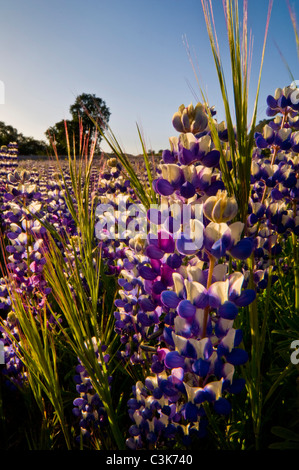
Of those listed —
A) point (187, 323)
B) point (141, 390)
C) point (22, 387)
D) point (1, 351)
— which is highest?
point (187, 323)

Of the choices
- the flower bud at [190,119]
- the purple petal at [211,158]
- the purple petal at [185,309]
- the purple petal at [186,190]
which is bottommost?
the purple petal at [185,309]

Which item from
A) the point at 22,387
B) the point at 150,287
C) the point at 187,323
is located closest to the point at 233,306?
Answer: the point at 187,323

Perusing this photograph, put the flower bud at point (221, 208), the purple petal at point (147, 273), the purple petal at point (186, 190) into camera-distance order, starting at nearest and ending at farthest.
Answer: the flower bud at point (221, 208), the purple petal at point (186, 190), the purple petal at point (147, 273)

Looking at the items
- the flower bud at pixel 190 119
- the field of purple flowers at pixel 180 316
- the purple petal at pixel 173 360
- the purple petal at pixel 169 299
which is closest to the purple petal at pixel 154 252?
the field of purple flowers at pixel 180 316

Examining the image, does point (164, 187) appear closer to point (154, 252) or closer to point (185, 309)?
point (154, 252)

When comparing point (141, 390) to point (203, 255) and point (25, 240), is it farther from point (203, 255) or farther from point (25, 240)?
point (25, 240)

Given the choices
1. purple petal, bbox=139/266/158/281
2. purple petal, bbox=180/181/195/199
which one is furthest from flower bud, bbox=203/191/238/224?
purple petal, bbox=139/266/158/281

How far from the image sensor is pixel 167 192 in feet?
2.76

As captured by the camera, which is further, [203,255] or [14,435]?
[14,435]

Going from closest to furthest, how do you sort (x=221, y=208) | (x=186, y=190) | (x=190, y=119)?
(x=221, y=208)
(x=186, y=190)
(x=190, y=119)

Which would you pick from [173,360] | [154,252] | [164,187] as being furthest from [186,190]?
[173,360]

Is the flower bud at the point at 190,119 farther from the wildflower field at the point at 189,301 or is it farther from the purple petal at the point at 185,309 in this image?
the purple petal at the point at 185,309

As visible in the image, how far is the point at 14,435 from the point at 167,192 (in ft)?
5.43

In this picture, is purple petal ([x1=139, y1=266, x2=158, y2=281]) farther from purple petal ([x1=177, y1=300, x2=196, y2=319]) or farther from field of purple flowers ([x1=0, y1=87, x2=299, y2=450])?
purple petal ([x1=177, y1=300, x2=196, y2=319])
